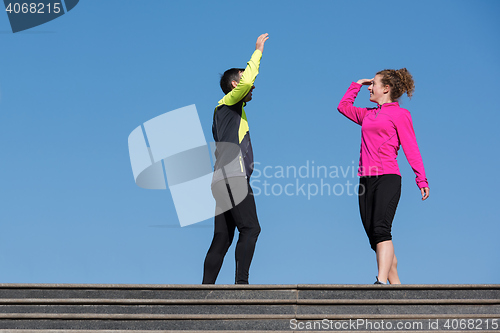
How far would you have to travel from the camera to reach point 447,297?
17.4 feet

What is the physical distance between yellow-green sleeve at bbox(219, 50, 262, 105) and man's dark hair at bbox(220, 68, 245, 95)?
30cm

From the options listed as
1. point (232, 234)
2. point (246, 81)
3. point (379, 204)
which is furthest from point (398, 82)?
point (232, 234)

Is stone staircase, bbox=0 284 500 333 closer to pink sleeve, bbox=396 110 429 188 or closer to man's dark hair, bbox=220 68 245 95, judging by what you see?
pink sleeve, bbox=396 110 429 188

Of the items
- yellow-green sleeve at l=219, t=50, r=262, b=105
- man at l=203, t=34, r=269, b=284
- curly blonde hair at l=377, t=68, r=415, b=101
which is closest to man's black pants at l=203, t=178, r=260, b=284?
man at l=203, t=34, r=269, b=284

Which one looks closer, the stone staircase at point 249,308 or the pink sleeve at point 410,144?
the stone staircase at point 249,308

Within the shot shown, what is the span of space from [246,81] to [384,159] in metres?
1.53

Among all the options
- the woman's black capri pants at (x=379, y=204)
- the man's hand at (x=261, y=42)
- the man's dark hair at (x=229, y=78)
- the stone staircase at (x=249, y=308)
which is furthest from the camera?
the man's dark hair at (x=229, y=78)

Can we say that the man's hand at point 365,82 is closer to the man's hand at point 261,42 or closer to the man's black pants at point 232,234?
the man's hand at point 261,42

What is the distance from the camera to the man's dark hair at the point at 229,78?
6.93 meters

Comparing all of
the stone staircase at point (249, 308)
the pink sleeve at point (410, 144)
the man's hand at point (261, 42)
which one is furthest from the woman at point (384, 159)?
the man's hand at point (261, 42)

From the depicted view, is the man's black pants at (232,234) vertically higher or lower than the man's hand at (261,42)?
lower

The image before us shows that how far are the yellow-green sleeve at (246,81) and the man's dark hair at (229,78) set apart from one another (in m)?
0.30

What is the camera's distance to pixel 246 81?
6.44 meters

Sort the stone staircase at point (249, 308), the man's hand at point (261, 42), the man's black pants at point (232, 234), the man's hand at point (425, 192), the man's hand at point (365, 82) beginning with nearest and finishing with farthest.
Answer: the stone staircase at point (249, 308), the man's black pants at point (232, 234), the man's hand at point (425, 192), the man's hand at point (261, 42), the man's hand at point (365, 82)
